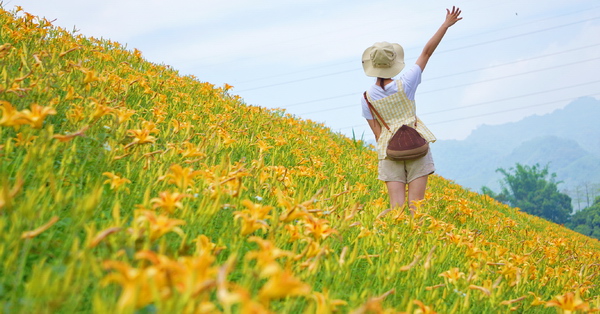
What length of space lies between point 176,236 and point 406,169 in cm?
275

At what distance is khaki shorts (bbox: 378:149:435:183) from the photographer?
158 inches

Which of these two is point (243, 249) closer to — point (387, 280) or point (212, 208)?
point (212, 208)

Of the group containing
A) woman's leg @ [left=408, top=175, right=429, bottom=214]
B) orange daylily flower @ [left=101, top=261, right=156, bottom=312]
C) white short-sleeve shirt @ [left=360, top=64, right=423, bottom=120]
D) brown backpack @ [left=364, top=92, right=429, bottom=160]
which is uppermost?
white short-sleeve shirt @ [left=360, top=64, right=423, bottom=120]

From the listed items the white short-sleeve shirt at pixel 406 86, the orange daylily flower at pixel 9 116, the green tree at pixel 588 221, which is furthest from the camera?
the green tree at pixel 588 221

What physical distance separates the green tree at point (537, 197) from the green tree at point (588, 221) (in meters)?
3.63

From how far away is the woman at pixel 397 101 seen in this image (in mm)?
3826

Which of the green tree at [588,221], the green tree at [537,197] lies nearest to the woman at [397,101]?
the green tree at [588,221]

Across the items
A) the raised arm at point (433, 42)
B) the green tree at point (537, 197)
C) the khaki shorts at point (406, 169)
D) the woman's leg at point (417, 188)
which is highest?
the green tree at point (537, 197)

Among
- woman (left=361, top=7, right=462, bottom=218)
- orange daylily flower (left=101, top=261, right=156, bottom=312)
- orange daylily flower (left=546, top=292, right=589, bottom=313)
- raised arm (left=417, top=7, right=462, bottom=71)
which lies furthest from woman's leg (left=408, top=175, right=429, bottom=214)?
orange daylily flower (left=101, top=261, right=156, bottom=312)

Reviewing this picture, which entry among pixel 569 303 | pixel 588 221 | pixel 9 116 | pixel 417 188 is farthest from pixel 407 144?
pixel 588 221

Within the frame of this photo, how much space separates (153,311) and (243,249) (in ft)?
3.06

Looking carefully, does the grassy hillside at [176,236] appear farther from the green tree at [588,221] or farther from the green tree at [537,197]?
the green tree at [537,197]

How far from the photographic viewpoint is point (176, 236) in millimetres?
1883

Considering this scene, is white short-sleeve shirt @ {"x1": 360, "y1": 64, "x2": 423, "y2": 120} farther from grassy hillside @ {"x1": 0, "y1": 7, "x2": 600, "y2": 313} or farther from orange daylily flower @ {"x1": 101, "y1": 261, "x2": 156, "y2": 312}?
orange daylily flower @ {"x1": 101, "y1": 261, "x2": 156, "y2": 312}
